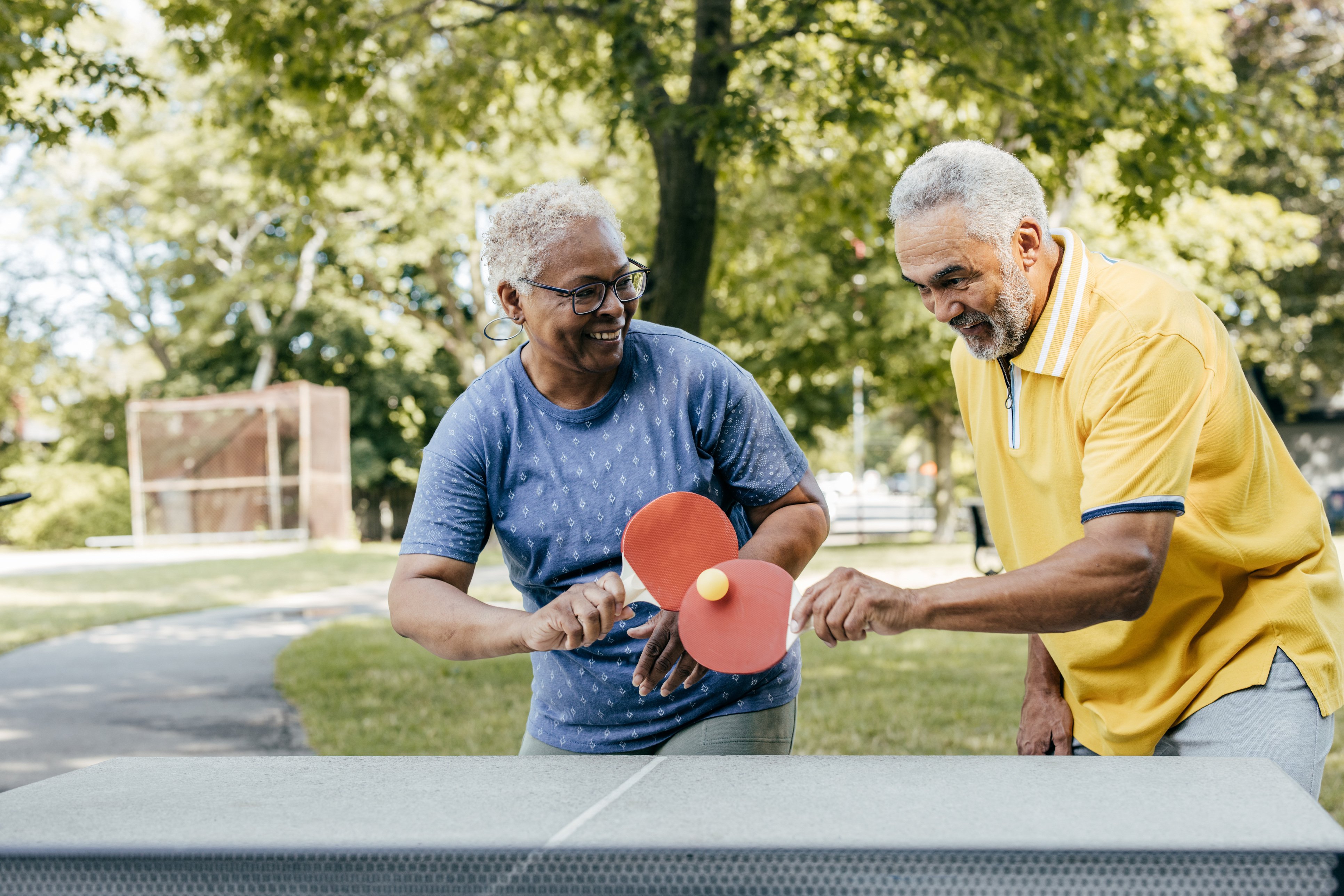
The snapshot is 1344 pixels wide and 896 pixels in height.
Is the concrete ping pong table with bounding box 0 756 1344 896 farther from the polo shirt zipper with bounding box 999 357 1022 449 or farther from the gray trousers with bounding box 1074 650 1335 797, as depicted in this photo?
the polo shirt zipper with bounding box 999 357 1022 449

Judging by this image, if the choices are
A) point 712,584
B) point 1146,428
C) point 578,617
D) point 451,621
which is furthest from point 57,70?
point 1146,428

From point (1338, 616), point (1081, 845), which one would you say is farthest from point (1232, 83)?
point (1081, 845)

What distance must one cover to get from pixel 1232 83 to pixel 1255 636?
15.1 m

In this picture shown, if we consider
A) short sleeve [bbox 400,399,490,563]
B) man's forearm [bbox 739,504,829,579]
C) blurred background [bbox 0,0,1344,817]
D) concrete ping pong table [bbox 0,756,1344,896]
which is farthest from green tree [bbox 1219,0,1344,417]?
concrete ping pong table [bbox 0,756,1344,896]

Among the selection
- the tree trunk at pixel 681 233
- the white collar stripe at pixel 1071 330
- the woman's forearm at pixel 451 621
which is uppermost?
the tree trunk at pixel 681 233

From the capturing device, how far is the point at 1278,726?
2240 millimetres

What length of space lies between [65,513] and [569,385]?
26.3 m

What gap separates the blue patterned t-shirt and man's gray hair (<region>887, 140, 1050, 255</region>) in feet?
1.98

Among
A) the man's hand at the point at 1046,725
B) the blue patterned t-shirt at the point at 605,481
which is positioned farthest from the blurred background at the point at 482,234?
the blue patterned t-shirt at the point at 605,481

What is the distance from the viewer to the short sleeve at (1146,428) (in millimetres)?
2061

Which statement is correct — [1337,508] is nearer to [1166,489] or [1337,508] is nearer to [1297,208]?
[1297,208]

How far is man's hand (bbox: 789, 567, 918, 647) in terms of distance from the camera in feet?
6.91

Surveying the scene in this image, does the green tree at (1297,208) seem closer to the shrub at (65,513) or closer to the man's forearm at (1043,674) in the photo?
the man's forearm at (1043,674)

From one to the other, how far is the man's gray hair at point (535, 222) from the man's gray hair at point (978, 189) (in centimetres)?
66
